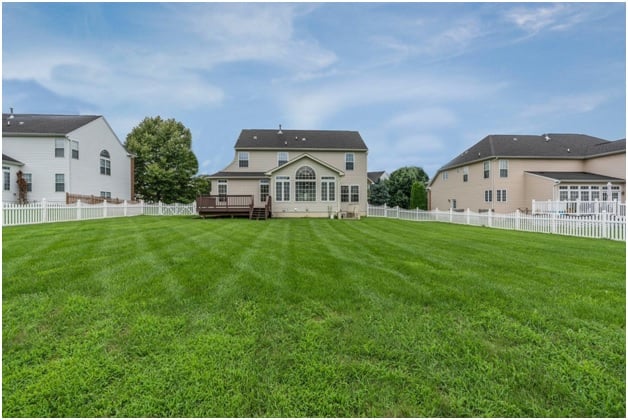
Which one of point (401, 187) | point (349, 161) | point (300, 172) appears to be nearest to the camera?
point (300, 172)

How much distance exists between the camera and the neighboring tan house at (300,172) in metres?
22.0

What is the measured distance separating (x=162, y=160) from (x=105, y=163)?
6557 mm

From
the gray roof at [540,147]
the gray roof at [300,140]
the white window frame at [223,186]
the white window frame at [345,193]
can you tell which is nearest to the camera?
the white window frame at [223,186]

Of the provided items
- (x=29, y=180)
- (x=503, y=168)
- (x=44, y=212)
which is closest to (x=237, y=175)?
(x=44, y=212)

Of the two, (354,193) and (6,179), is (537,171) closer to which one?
(354,193)

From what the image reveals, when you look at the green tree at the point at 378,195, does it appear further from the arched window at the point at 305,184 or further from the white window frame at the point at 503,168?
the arched window at the point at 305,184

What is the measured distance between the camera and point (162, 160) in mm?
31641

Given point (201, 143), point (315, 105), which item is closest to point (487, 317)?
point (315, 105)

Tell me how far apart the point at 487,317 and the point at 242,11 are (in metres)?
8.31

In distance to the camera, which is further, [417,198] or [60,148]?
[417,198]

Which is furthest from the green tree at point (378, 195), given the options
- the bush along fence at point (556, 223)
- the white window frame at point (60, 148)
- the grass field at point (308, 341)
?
the grass field at point (308, 341)

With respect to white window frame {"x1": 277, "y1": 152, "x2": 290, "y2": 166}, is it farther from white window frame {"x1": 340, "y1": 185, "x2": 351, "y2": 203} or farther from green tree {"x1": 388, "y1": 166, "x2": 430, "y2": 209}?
green tree {"x1": 388, "y1": 166, "x2": 430, "y2": 209}

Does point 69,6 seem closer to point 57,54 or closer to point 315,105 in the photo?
point 57,54

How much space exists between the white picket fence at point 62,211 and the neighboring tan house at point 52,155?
4803 mm
